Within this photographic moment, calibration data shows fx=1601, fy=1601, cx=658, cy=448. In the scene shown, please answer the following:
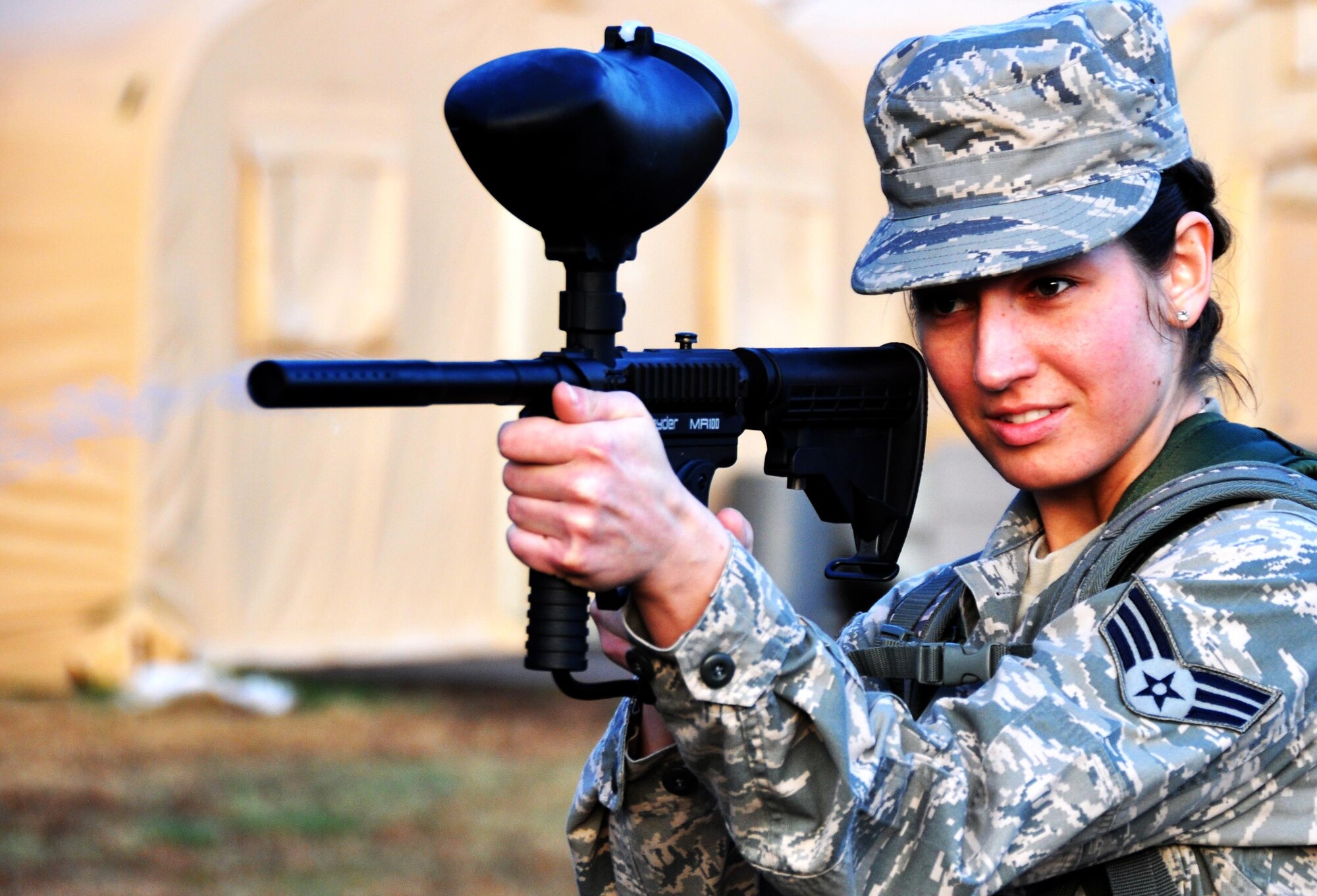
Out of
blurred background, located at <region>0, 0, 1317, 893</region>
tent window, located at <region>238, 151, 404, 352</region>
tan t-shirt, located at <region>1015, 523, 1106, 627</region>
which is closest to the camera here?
Result: tan t-shirt, located at <region>1015, 523, 1106, 627</region>

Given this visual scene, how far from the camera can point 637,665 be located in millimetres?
1638

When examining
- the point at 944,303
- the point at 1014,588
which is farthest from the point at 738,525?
A: the point at 1014,588

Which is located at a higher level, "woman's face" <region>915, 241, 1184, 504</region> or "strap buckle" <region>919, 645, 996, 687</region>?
"woman's face" <region>915, 241, 1184, 504</region>

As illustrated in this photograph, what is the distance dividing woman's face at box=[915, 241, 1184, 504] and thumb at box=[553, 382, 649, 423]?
0.55 meters

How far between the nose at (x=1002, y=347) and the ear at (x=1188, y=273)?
0.69 ft

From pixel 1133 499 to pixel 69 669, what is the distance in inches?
272

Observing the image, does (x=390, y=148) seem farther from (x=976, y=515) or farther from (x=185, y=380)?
A: (x=976, y=515)

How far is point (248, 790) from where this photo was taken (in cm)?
653

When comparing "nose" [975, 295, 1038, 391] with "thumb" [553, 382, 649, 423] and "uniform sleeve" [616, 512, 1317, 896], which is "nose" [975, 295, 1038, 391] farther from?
"thumb" [553, 382, 649, 423]

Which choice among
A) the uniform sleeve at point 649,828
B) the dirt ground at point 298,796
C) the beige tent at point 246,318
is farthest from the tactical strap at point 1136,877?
the beige tent at point 246,318

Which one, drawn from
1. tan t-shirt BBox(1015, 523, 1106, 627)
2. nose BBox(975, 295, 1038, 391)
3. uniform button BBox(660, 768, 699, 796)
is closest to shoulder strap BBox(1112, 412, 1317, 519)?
tan t-shirt BBox(1015, 523, 1106, 627)

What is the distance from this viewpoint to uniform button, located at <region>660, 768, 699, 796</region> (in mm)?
2059

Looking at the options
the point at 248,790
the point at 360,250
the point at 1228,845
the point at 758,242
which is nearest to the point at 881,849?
the point at 1228,845

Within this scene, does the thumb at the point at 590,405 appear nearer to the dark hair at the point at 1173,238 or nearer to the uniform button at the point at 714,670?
the uniform button at the point at 714,670
